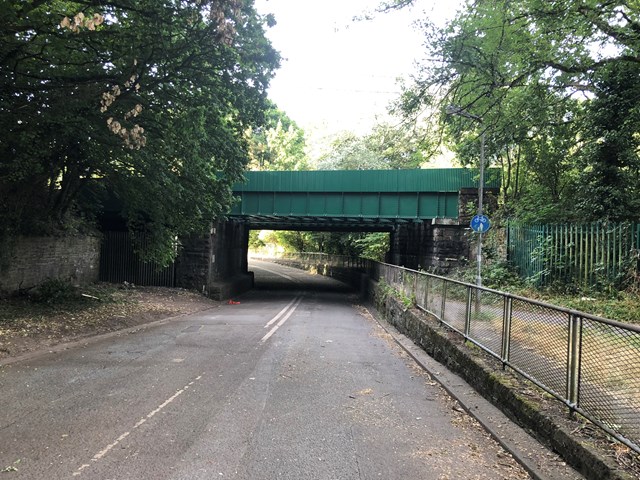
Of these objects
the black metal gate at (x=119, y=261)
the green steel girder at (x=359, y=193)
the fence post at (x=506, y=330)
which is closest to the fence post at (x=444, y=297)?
the fence post at (x=506, y=330)

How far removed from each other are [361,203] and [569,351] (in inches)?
790

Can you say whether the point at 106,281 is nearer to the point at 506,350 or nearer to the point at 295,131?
the point at 506,350

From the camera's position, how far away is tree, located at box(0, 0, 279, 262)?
28.4ft

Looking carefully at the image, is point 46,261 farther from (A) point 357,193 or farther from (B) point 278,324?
(A) point 357,193

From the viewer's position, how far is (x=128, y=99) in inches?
410

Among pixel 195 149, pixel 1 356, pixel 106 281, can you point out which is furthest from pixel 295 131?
pixel 1 356

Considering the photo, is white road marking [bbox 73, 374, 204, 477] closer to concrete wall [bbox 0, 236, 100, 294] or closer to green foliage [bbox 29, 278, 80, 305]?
green foliage [bbox 29, 278, 80, 305]

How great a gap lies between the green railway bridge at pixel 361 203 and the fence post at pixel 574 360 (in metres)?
18.9

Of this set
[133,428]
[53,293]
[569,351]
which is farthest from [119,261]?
[569,351]

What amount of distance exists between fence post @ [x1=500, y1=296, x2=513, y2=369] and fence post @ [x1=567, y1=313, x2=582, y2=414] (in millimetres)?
1545

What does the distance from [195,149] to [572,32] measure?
34.9 ft

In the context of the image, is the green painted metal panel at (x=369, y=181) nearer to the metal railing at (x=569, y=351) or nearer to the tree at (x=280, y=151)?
the metal railing at (x=569, y=351)

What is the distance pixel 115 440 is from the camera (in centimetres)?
441

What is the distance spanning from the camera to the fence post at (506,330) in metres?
6.15
